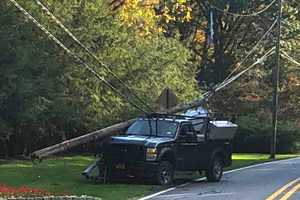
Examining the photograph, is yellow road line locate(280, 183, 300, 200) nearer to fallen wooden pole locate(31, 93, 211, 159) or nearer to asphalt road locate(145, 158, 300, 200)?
asphalt road locate(145, 158, 300, 200)

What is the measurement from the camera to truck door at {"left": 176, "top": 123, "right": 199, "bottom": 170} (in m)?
21.4

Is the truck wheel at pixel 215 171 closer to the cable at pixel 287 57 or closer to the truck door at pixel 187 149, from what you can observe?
the truck door at pixel 187 149

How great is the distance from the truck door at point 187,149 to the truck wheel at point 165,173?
462mm

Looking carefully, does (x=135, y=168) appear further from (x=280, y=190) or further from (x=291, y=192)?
(x=291, y=192)

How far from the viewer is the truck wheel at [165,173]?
2035 cm

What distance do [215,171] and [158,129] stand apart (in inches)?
112

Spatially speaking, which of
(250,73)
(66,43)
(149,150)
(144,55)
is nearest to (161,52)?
(144,55)

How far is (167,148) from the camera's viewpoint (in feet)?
67.9

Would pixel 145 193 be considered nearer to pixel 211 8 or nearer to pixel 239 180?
pixel 239 180

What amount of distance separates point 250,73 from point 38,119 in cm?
2683

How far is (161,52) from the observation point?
33.8 meters

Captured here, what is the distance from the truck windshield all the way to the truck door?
268 millimetres

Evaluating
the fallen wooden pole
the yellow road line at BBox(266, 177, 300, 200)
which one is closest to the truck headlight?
the fallen wooden pole

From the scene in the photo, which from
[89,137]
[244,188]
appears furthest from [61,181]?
[244,188]
